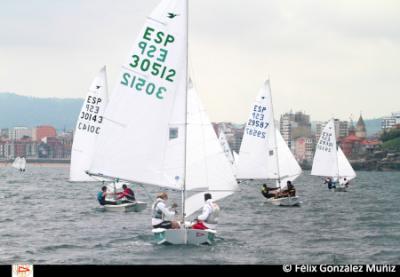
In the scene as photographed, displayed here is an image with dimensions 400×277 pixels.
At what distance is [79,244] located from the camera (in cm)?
2823

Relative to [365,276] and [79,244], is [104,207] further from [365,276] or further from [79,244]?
[365,276]

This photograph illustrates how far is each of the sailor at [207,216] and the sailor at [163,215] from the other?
629 mm

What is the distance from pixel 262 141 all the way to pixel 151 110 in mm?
27947

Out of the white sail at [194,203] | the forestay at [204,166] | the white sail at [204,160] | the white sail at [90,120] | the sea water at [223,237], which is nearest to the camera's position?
the sea water at [223,237]

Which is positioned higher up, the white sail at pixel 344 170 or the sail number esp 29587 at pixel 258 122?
the sail number esp 29587 at pixel 258 122

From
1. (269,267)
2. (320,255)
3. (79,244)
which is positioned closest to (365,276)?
(269,267)

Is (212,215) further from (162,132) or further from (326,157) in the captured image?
(326,157)

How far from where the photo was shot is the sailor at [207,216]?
2598 centimetres

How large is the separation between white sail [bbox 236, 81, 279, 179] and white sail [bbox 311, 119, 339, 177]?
2141 centimetres

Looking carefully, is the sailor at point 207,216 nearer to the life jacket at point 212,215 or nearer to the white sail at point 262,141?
the life jacket at point 212,215

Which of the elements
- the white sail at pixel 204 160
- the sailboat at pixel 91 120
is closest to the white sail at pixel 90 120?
the sailboat at pixel 91 120

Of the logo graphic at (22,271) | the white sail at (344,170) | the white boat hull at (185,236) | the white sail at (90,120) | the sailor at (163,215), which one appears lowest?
the white boat hull at (185,236)

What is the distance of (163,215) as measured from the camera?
2642 centimetres

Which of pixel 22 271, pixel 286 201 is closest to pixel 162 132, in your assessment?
pixel 22 271
